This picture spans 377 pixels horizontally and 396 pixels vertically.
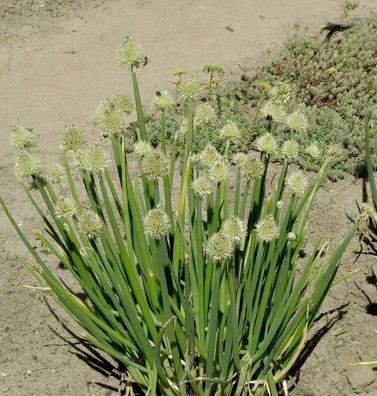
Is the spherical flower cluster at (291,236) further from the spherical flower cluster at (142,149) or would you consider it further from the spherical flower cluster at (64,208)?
the spherical flower cluster at (64,208)

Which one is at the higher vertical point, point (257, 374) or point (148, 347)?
point (148, 347)

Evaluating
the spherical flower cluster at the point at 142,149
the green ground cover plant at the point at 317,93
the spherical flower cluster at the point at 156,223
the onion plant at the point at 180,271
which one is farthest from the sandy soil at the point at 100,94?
the spherical flower cluster at the point at 156,223

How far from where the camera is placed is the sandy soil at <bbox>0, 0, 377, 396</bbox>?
302 centimetres

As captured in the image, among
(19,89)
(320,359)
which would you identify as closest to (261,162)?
(320,359)

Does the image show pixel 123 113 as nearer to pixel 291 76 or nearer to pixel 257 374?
pixel 257 374

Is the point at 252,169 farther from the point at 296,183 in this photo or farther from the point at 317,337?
the point at 317,337

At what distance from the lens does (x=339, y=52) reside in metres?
5.95

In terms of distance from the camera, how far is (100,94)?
5.61 meters

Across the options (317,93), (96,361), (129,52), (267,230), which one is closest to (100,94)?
(317,93)

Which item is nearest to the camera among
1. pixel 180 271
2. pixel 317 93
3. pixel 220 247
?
pixel 220 247

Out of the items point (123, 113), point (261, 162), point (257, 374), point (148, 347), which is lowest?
point (257, 374)

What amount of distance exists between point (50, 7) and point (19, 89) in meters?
1.75

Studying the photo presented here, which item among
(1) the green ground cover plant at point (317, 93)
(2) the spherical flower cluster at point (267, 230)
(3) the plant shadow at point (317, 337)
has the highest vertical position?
(2) the spherical flower cluster at point (267, 230)

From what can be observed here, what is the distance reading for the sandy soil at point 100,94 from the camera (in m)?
3.02
